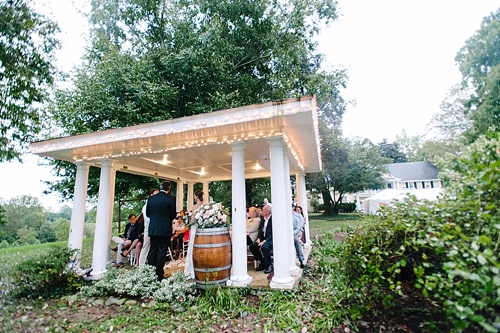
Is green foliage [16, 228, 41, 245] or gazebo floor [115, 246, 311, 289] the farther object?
green foliage [16, 228, 41, 245]

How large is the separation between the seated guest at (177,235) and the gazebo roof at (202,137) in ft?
5.82

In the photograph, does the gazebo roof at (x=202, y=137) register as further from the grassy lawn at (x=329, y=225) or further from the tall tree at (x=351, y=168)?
the tall tree at (x=351, y=168)

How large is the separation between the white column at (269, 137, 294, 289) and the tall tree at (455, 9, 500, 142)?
60.0 ft

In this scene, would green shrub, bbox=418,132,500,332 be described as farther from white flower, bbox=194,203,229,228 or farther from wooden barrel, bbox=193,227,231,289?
white flower, bbox=194,203,229,228

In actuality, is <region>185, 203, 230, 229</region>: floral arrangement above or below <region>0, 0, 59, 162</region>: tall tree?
below

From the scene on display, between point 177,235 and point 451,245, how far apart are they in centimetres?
599

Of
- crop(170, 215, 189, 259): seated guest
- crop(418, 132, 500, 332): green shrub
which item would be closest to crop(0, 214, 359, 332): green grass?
crop(418, 132, 500, 332): green shrub

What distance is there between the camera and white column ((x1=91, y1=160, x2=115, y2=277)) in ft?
17.0

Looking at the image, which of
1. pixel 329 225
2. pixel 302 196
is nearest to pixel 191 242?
pixel 302 196

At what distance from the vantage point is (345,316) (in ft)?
10.4

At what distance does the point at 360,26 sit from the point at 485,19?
52.7 ft

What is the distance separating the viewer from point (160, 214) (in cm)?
447

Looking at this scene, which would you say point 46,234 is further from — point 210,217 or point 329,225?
point 210,217

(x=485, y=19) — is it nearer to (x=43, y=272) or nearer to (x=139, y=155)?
(x=139, y=155)
